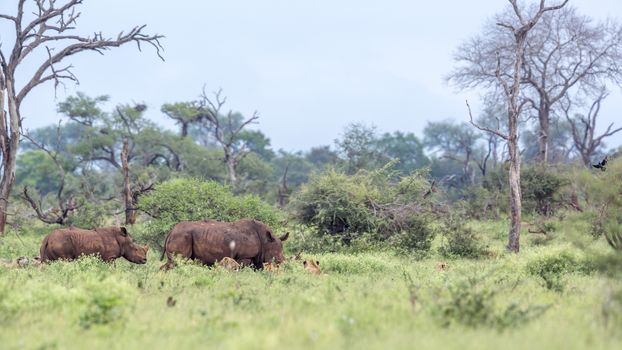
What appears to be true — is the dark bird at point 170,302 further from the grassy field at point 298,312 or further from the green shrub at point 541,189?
the green shrub at point 541,189

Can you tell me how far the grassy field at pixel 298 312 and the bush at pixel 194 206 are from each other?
6879 mm

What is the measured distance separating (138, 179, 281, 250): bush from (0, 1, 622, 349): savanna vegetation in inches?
2.3

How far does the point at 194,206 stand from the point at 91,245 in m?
4.94

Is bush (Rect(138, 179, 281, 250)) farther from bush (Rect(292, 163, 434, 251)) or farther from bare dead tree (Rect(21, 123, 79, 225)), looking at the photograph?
bare dead tree (Rect(21, 123, 79, 225))

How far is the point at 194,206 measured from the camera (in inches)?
781

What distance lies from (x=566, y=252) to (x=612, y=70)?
28.1 m

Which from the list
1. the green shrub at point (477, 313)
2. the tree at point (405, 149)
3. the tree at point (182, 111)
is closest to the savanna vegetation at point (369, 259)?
the green shrub at point (477, 313)

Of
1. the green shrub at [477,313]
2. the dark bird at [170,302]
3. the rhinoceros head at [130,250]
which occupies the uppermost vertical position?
the rhinoceros head at [130,250]

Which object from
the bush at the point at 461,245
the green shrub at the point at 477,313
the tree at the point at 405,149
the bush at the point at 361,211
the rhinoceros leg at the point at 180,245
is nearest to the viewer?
the green shrub at the point at 477,313

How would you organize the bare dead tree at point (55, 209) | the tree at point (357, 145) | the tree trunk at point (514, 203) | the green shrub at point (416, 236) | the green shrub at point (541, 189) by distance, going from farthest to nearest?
the tree at point (357, 145), the green shrub at point (541, 189), the bare dead tree at point (55, 209), the tree trunk at point (514, 203), the green shrub at point (416, 236)

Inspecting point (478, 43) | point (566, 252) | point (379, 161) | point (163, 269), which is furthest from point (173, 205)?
point (478, 43)

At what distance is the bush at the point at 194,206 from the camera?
19.7 meters

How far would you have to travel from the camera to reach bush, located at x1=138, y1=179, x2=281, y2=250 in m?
19.7

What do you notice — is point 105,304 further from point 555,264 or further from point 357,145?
point 357,145
